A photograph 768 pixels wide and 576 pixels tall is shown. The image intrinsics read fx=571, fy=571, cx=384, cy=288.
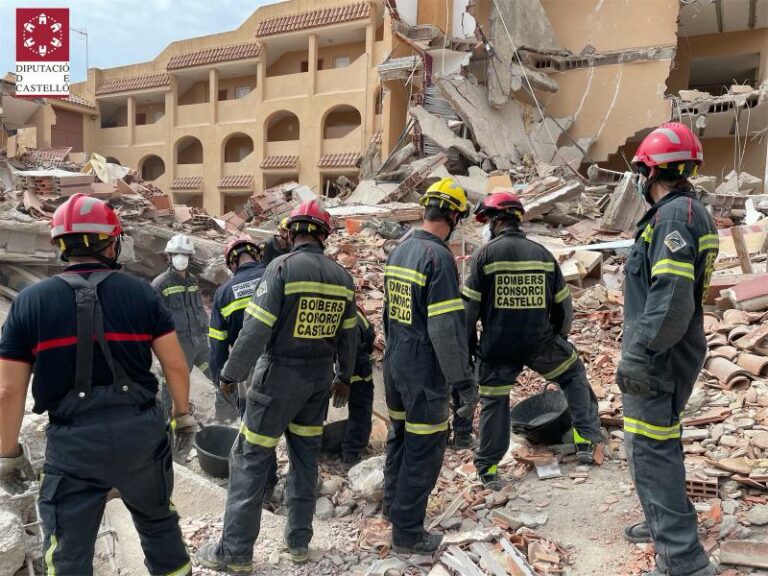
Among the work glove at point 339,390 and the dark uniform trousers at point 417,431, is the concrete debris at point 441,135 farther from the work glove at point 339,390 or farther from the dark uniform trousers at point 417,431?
the dark uniform trousers at point 417,431

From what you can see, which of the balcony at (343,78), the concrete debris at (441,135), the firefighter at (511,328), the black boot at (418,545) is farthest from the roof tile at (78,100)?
the black boot at (418,545)

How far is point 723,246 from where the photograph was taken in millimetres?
8703

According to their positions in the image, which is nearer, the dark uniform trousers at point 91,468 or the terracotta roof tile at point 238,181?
the dark uniform trousers at point 91,468

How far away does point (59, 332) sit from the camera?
2246 millimetres

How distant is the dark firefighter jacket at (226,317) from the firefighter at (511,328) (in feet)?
5.36

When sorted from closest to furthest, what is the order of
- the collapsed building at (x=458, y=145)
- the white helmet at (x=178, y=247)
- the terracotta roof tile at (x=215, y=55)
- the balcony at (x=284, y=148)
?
the collapsed building at (x=458, y=145), the white helmet at (x=178, y=247), the balcony at (x=284, y=148), the terracotta roof tile at (x=215, y=55)

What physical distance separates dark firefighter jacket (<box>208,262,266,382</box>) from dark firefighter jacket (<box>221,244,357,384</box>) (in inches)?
44.9

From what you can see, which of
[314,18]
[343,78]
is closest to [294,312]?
[343,78]

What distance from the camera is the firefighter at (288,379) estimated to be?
9.73ft

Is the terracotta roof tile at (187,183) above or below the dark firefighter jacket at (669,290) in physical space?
above

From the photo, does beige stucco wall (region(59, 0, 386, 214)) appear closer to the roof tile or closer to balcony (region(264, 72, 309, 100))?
balcony (region(264, 72, 309, 100))

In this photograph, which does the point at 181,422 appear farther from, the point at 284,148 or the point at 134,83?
the point at 134,83

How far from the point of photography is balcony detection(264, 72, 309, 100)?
74.9 ft

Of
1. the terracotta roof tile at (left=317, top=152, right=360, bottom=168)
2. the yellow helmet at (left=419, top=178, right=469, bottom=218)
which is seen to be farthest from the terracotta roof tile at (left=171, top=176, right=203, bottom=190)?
the yellow helmet at (left=419, top=178, right=469, bottom=218)
